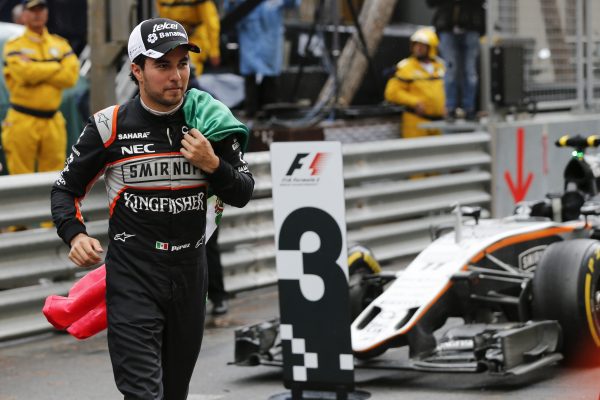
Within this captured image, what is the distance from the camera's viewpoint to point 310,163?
7082 millimetres

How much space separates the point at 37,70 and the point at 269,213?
7.77 ft

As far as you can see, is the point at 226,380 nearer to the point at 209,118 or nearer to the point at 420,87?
the point at 209,118

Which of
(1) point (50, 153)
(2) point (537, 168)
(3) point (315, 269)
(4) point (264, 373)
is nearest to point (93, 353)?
(4) point (264, 373)

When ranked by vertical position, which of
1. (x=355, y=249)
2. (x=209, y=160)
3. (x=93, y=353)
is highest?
(x=209, y=160)

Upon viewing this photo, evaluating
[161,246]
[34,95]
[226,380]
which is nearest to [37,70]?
[34,95]

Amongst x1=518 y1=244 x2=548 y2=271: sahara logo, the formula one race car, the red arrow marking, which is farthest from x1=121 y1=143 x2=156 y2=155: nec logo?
the red arrow marking

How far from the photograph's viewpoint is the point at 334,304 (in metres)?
7.08

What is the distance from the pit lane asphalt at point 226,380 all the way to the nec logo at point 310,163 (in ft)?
4.34

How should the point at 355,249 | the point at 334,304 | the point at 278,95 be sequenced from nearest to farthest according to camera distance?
1. the point at 334,304
2. the point at 355,249
3. the point at 278,95

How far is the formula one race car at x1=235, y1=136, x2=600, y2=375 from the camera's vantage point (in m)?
7.51

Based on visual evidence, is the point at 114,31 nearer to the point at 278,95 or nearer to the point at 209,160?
the point at 278,95

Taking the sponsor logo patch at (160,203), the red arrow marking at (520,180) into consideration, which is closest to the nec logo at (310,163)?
the sponsor logo patch at (160,203)

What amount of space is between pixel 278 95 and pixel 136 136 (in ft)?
34.0

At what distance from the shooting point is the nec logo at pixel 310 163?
7.06 m
